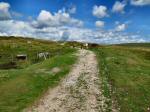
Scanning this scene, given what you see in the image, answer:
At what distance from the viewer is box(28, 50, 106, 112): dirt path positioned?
27.3m

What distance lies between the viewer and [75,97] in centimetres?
3136

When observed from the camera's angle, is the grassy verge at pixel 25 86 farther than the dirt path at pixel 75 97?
Yes

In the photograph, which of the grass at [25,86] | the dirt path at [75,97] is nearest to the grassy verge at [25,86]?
the grass at [25,86]

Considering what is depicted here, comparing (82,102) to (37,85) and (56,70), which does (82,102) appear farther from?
(56,70)

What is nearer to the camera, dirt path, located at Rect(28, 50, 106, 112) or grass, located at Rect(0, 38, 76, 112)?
dirt path, located at Rect(28, 50, 106, 112)

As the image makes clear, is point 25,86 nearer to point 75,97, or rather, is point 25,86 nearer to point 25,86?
point 25,86

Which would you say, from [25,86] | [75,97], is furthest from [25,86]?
[75,97]

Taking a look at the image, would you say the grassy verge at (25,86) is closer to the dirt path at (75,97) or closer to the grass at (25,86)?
the grass at (25,86)

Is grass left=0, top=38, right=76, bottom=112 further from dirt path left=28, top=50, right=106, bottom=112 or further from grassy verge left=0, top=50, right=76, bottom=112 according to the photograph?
dirt path left=28, top=50, right=106, bottom=112

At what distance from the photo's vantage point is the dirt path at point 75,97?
89.7 ft

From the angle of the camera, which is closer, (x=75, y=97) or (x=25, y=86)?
(x=75, y=97)

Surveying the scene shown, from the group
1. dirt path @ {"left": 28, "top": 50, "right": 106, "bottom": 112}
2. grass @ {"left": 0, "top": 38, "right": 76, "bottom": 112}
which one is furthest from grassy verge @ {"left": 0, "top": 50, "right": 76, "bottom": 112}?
dirt path @ {"left": 28, "top": 50, "right": 106, "bottom": 112}

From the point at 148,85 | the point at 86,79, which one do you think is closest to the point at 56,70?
the point at 86,79

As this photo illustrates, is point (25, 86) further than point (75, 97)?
Yes
